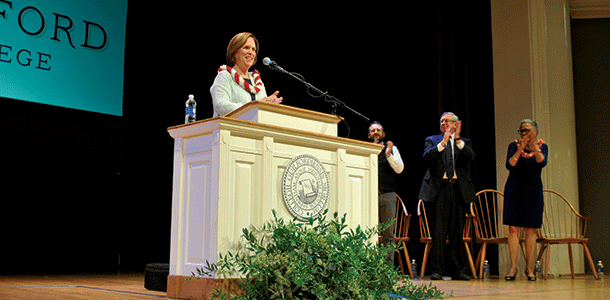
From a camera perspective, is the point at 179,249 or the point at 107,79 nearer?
the point at 179,249

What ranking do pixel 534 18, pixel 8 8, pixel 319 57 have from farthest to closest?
pixel 319 57
pixel 534 18
pixel 8 8

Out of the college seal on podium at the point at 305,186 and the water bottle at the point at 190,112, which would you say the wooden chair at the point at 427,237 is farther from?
the water bottle at the point at 190,112

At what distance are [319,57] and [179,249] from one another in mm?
4248

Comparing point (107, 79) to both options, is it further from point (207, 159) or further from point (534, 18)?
point (534, 18)

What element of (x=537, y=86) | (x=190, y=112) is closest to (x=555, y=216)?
(x=537, y=86)

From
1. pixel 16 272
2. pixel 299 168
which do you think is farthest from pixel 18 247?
pixel 299 168

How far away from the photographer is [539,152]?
482 cm

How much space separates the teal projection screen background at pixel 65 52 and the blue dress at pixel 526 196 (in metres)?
3.41

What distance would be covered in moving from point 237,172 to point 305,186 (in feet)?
1.14

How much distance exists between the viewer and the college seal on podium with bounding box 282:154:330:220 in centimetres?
279

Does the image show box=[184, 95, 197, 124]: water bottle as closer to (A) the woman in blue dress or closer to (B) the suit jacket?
(B) the suit jacket

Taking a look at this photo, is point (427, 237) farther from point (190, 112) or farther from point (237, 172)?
point (237, 172)

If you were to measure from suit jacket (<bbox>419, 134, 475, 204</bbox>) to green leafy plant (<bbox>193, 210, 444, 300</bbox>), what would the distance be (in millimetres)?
2409

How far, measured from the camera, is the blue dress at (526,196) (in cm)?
486
